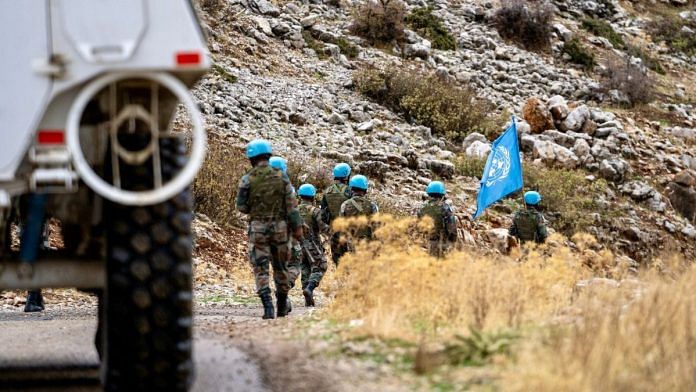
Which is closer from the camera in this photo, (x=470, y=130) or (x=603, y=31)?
(x=470, y=130)

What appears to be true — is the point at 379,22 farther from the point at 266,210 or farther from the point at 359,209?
the point at 266,210

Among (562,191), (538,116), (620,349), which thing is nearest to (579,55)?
(538,116)

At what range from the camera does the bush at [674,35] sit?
132ft

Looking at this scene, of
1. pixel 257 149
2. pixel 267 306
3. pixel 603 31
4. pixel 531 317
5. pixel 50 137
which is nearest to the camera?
pixel 50 137

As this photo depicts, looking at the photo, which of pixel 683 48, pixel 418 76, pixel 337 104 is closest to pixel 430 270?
pixel 337 104

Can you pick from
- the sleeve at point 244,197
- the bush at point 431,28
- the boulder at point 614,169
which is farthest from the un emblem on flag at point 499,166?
the bush at point 431,28

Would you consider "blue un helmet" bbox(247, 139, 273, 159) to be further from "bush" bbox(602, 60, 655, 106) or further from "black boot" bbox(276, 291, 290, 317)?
"bush" bbox(602, 60, 655, 106)

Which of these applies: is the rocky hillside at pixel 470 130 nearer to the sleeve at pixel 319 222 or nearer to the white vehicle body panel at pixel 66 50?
the sleeve at pixel 319 222

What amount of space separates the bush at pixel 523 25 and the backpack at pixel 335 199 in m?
20.5

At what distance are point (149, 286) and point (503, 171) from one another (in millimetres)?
11676

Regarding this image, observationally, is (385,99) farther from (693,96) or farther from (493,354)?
(493,354)

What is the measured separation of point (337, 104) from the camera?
89.2 feet

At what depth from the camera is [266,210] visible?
475 inches

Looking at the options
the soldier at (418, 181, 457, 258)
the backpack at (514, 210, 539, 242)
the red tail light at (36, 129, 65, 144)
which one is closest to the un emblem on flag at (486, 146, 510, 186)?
the backpack at (514, 210, 539, 242)
